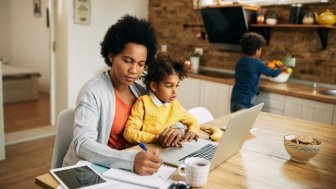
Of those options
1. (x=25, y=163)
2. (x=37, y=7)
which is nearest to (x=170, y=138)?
(x=25, y=163)

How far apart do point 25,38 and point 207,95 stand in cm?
423

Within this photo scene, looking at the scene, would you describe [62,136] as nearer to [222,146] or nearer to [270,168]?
[222,146]

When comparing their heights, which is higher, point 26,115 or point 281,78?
point 281,78

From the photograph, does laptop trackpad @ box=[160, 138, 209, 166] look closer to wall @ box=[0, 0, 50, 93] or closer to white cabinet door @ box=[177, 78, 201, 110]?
white cabinet door @ box=[177, 78, 201, 110]

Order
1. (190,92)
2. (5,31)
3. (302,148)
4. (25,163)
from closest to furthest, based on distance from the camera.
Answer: (302,148) → (25,163) → (190,92) → (5,31)

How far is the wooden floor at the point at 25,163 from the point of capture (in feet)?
8.72

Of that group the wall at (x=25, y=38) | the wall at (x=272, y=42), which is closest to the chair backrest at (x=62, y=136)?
the wall at (x=272, y=42)

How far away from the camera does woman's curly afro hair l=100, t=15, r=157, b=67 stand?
151 cm

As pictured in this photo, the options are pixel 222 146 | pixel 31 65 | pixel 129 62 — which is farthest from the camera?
pixel 31 65

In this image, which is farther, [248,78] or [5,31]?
[5,31]

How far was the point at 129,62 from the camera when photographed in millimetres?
1485

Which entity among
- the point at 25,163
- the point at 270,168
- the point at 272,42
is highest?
the point at 272,42

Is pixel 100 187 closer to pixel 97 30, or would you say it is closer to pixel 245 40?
pixel 245 40

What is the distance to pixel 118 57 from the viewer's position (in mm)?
1503
